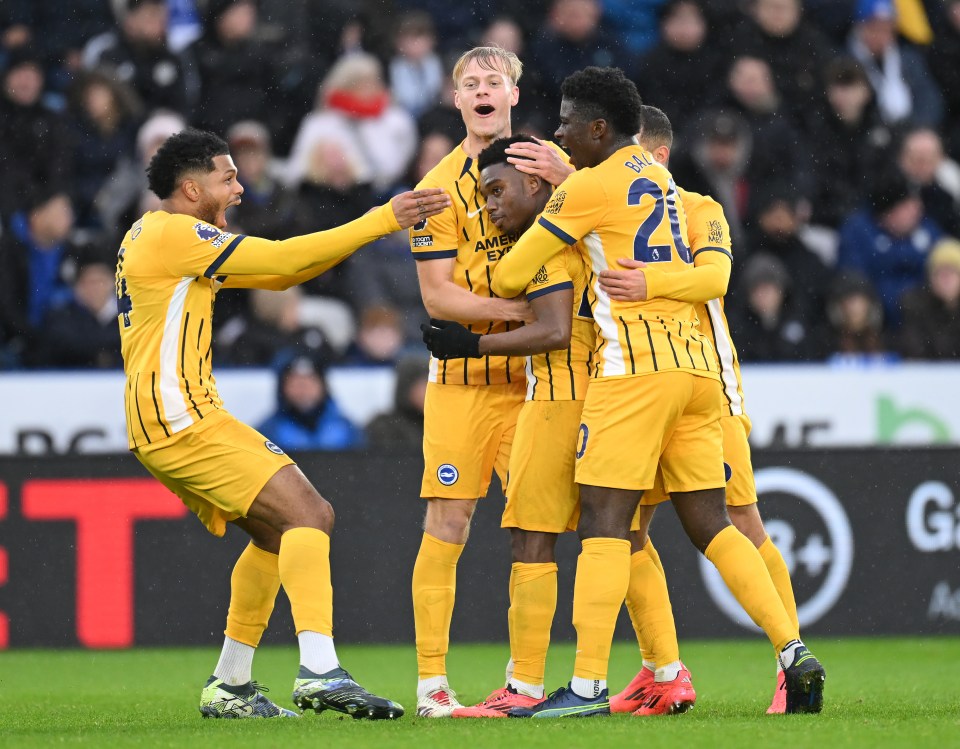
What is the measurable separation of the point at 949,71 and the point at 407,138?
186 inches

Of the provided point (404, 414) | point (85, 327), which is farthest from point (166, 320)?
point (85, 327)

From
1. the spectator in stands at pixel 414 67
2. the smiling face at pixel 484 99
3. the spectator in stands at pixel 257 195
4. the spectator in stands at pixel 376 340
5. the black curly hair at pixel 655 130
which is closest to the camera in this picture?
the smiling face at pixel 484 99

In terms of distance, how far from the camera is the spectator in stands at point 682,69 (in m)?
11.8

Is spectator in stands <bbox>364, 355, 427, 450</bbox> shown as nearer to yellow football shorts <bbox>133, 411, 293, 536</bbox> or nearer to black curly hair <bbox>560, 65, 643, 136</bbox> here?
yellow football shorts <bbox>133, 411, 293, 536</bbox>

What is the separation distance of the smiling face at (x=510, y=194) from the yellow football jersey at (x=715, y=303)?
0.55 m

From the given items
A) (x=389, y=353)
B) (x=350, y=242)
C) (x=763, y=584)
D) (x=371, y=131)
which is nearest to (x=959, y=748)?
(x=763, y=584)

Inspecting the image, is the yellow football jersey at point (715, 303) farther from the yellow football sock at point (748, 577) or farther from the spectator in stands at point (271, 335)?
the spectator in stands at point (271, 335)

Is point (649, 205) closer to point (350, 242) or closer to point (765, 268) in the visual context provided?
point (350, 242)

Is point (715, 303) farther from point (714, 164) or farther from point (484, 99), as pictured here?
point (714, 164)

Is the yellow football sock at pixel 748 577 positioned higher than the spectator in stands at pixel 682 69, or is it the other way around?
the spectator in stands at pixel 682 69

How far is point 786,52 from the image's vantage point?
12172 mm

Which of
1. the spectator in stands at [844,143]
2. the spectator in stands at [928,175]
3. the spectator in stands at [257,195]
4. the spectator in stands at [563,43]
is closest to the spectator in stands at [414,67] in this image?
the spectator in stands at [563,43]

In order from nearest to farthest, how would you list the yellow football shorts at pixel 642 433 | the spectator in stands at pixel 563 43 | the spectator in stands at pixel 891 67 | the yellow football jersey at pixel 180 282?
the yellow football shorts at pixel 642 433 → the yellow football jersey at pixel 180 282 → the spectator in stands at pixel 563 43 → the spectator in stands at pixel 891 67

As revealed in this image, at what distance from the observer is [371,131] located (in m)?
11.4
